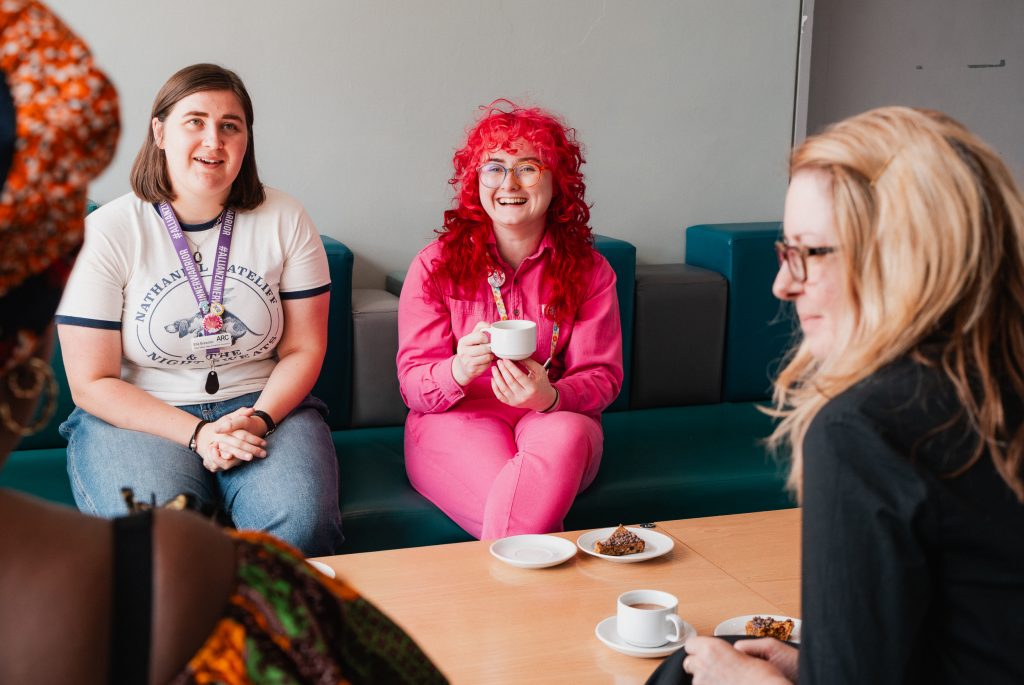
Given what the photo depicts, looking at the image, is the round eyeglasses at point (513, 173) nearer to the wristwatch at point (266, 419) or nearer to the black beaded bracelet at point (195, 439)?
the wristwatch at point (266, 419)

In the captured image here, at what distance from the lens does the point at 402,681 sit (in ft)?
2.64

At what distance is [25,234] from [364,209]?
2752 millimetres

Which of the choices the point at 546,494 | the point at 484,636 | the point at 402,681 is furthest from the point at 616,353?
the point at 402,681

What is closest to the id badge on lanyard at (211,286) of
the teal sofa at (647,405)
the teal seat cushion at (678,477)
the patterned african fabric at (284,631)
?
the teal sofa at (647,405)

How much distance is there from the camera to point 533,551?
6.27 ft

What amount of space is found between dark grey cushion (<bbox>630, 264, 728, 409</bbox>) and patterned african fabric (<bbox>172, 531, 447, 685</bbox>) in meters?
2.63

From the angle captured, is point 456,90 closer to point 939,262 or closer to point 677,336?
point 677,336

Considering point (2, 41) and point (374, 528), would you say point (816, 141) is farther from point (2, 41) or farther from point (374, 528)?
point (374, 528)

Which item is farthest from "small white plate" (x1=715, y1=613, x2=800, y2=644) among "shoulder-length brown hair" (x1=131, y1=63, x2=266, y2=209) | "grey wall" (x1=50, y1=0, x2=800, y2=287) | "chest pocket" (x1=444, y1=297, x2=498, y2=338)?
"grey wall" (x1=50, y1=0, x2=800, y2=287)

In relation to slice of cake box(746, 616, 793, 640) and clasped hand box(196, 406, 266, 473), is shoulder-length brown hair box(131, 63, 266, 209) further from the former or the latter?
slice of cake box(746, 616, 793, 640)

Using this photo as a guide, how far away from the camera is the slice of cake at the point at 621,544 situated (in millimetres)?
1873

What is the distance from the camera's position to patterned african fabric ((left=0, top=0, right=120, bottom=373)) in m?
0.61

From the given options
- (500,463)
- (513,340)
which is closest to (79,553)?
(513,340)

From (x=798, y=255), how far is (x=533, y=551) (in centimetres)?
86
